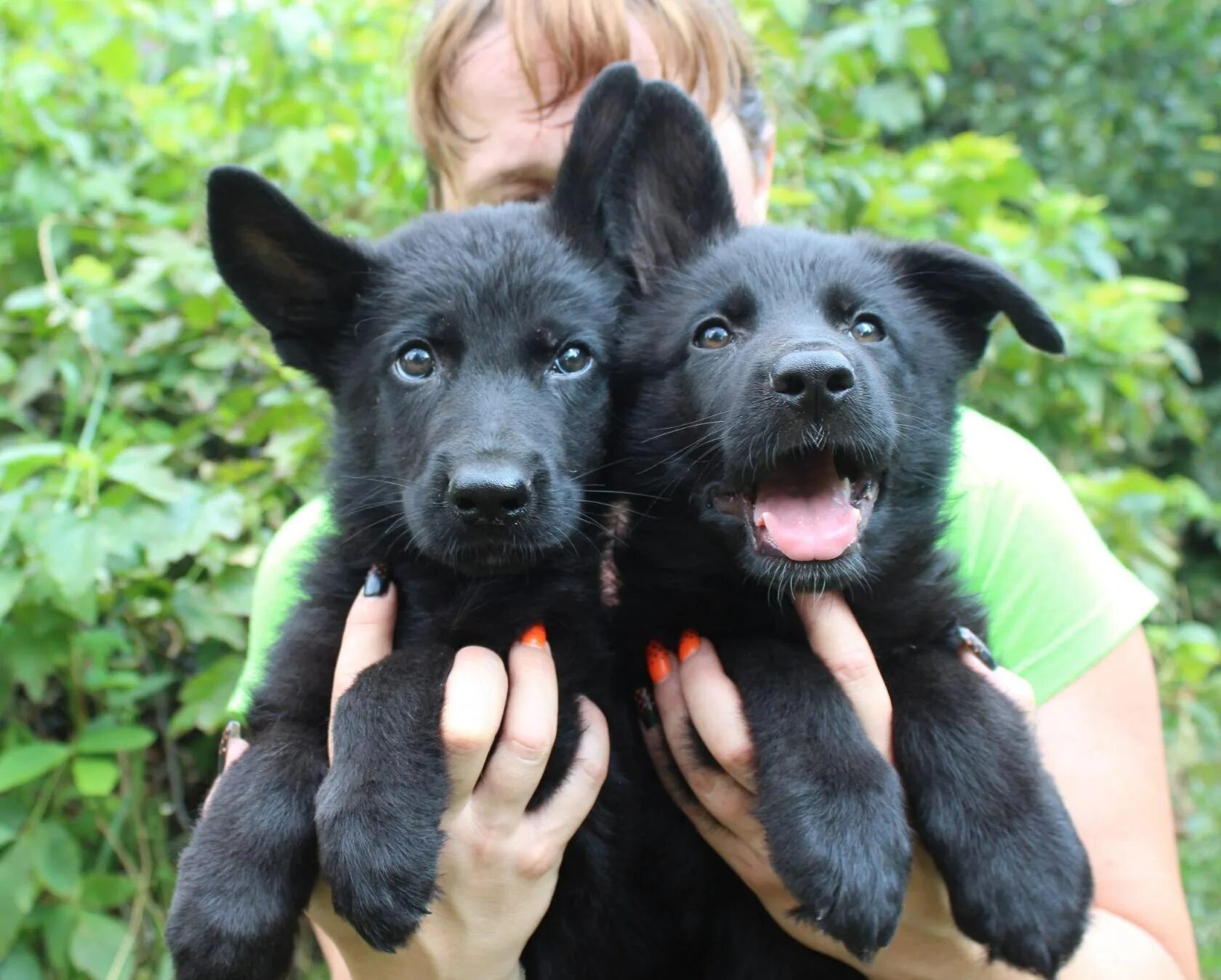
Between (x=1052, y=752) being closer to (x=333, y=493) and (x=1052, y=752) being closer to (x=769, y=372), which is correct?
(x=769, y=372)

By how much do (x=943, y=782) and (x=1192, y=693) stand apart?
3.06 meters

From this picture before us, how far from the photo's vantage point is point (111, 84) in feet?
10.2

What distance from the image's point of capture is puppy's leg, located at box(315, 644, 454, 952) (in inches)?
56.0

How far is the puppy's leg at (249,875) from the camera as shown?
57.9 inches

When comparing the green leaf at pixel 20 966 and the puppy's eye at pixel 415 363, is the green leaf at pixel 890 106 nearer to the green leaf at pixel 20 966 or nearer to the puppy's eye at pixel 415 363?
the puppy's eye at pixel 415 363

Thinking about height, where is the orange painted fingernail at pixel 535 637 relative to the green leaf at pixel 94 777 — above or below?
above

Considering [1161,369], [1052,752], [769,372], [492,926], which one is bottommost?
[1161,369]

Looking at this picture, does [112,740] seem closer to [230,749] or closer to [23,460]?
[23,460]

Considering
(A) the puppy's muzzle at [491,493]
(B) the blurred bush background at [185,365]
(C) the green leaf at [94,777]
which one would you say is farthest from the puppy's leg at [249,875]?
(C) the green leaf at [94,777]

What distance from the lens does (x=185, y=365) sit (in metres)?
2.89

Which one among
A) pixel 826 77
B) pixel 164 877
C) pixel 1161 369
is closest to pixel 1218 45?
pixel 1161 369

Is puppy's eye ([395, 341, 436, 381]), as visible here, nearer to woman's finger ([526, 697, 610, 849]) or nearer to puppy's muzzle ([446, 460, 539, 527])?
puppy's muzzle ([446, 460, 539, 527])

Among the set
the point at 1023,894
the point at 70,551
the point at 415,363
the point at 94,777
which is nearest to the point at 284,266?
the point at 415,363

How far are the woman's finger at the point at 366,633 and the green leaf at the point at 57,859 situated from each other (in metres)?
0.98
